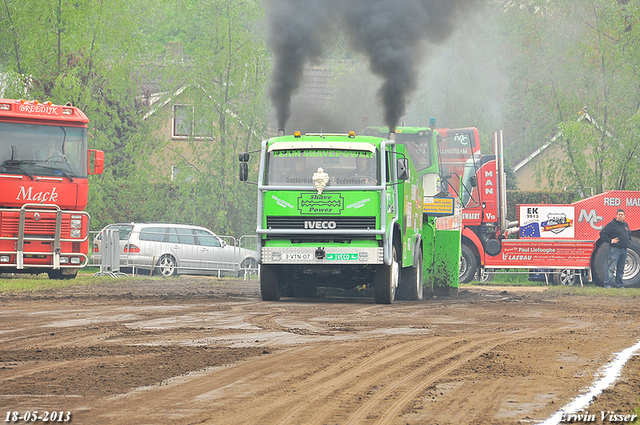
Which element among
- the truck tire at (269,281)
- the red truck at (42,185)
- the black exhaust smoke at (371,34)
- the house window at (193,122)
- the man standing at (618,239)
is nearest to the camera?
the truck tire at (269,281)

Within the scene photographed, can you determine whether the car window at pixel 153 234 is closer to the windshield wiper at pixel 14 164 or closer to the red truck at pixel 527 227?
the windshield wiper at pixel 14 164

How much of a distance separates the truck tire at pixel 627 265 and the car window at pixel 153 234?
11696mm

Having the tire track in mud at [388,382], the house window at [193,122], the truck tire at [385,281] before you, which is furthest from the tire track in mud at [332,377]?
the house window at [193,122]

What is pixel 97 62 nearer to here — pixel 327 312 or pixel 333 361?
pixel 327 312

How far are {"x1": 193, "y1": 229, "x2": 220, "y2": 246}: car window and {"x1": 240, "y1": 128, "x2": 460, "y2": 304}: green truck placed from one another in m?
10.3

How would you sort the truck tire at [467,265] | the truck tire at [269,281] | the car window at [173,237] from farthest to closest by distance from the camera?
the car window at [173,237] → the truck tire at [467,265] → the truck tire at [269,281]

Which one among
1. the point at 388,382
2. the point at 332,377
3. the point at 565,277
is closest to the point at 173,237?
the point at 565,277

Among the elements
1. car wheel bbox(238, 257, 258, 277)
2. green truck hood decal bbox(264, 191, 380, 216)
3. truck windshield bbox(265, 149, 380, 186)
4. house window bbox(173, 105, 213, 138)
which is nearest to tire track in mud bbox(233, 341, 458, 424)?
green truck hood decal bbox(264, 191, 380, 216)

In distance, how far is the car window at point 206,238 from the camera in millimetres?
25266

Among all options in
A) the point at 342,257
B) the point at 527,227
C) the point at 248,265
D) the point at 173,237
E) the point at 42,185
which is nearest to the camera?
the point at 342,257

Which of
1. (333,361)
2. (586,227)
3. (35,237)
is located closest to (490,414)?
(333,361)

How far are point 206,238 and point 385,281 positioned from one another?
11.8 m

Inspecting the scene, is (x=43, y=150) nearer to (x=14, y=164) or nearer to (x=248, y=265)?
(x=14, y=164)

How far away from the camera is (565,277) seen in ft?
75.5
